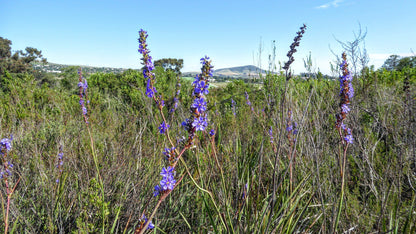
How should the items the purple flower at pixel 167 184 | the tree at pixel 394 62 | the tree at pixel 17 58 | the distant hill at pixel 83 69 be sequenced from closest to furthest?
the purple flower at pixel 167 184, the tree at pixel 394 62, the distant hill at pixel 83 69, the tree at pixel 17 58

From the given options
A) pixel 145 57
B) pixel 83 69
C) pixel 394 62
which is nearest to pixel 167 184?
pixel 145 57

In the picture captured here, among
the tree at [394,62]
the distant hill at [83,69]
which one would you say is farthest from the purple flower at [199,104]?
the tree at [394,62]

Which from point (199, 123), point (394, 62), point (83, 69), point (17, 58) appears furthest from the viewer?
point (17, 58)

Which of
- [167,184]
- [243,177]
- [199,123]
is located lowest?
[243,177]

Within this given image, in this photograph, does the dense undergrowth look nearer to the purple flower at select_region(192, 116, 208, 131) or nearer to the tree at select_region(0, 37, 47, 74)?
the purple flower at select_region(192, 116, 208, 131)

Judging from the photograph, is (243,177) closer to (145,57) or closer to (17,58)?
(145,57)

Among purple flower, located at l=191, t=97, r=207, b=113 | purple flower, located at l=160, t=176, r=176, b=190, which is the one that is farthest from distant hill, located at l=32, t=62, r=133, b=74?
purple flower, located at l=160, t=176, r=176, b=190

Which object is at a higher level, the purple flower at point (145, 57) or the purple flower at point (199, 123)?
the purple flower at point (145, 57)

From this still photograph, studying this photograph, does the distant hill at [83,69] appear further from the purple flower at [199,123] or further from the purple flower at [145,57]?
the purple flower at [199,123]

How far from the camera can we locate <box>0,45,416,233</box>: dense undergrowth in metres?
1.61

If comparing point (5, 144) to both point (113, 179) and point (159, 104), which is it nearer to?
point (113, 179)

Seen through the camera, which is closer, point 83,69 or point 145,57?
point 145,57

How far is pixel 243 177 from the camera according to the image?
1.76m

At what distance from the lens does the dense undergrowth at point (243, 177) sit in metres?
1.61
